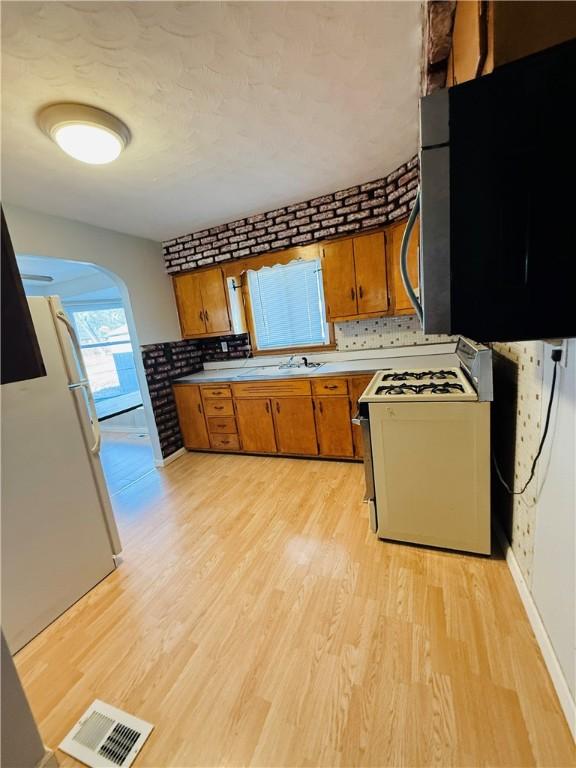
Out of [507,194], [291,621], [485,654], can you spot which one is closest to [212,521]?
[291,621]

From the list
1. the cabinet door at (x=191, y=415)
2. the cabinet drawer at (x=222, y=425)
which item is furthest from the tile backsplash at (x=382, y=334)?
the cabinet door at (x=191, y=415)

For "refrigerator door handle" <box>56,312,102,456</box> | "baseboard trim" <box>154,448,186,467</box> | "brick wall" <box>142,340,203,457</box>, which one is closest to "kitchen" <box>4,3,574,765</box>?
"brick wall" <box>142,340,203,457</box>

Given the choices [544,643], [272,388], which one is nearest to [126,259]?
[272,388]

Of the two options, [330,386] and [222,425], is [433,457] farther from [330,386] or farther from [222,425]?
[222,425]

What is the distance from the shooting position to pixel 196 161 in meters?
1.97

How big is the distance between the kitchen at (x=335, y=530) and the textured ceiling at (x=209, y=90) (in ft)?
0.08

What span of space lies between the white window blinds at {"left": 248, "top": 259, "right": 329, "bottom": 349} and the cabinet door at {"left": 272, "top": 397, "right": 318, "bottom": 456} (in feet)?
2.55

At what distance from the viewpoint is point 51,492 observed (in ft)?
5.43

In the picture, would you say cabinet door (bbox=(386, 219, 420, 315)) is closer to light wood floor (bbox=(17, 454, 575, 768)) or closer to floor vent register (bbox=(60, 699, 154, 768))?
light wood floor (bbox=(17, 454, 575, 768))

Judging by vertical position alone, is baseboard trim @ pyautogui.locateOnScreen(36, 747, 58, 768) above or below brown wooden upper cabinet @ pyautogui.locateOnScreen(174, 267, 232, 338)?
below

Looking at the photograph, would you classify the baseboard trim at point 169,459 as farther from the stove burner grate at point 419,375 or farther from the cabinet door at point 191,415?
the stove burner grate at point 419,375

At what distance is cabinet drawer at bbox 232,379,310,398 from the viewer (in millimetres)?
2949

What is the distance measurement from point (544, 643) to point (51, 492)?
2355mm

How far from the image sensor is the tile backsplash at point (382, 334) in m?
2.97
